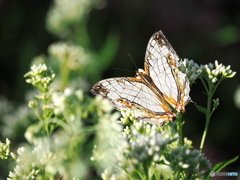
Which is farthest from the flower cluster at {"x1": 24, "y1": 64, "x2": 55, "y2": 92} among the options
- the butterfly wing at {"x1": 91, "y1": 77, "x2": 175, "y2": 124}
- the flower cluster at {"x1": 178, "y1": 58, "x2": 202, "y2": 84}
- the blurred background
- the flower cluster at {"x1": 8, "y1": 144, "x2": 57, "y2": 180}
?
the blurred background

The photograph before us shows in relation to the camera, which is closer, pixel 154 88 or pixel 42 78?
pixel 42 78

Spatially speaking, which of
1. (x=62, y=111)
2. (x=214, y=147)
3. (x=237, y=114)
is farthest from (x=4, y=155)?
(x=237, y=114)

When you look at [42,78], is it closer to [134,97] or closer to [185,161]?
[134,97]

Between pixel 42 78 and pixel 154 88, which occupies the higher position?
pixel 42 78

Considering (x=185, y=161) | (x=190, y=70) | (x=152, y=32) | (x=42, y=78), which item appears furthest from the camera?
(x=152, y=32)

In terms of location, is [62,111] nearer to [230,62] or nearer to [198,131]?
[198,131]

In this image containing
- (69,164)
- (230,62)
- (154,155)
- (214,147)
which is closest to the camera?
(69,164)

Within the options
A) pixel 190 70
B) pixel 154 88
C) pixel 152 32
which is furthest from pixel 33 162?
pixel 152 32
